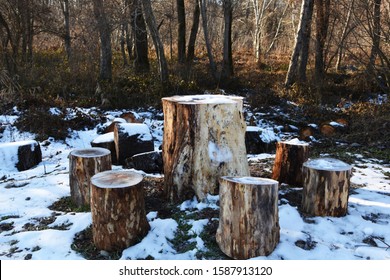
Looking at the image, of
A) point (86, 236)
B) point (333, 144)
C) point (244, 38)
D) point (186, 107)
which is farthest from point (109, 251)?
point (244, 38)

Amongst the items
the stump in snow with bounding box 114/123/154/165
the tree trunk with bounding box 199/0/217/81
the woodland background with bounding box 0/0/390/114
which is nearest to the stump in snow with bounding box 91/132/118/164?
the stump in snow with bounding box 114/123/154/165

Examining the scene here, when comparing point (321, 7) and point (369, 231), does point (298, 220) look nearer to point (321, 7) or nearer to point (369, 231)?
point (369, 231)

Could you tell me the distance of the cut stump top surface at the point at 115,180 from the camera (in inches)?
121

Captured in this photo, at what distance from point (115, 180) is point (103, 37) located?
28.7 ft

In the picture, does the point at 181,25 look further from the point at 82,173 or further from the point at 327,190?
the point at 327,190

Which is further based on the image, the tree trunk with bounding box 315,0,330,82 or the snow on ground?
the tree trunk with bounding box 315,0,330,82

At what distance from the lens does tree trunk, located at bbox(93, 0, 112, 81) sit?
10445mm

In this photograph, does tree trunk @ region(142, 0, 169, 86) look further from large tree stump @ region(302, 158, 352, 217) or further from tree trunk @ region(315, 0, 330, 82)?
large tree stump @ region(302, 158, 352, 217)

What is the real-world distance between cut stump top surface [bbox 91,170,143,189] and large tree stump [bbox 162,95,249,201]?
713 millimetres

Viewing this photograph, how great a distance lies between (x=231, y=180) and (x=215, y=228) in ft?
2.32

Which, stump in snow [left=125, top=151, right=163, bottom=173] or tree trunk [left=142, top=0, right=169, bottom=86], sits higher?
tree trunk [left=142, top=0, right=169, bottom=86]

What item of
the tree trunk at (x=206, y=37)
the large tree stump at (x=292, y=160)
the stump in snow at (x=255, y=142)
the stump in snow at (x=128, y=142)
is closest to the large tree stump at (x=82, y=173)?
the stump in snow at (x=128, y=142)

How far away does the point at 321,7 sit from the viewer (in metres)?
12.6

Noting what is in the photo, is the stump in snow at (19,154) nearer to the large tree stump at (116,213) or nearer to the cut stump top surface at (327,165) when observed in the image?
the large tree stump at (116,213)
